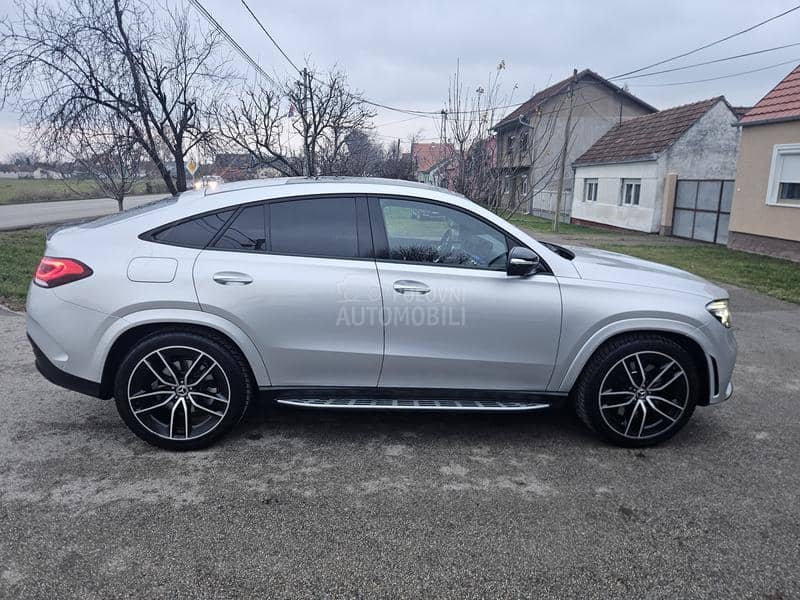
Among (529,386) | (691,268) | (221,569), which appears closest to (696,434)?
(529,386)

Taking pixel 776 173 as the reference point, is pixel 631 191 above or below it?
below

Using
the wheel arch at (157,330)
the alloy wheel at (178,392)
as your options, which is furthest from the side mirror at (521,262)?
the alloy wheel at (178,392)

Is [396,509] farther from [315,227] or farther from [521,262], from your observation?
[315,227]

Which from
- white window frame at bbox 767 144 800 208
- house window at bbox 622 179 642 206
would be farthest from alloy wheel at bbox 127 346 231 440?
house window at bbox 622 179 642 206

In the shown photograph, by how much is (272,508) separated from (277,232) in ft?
5.33

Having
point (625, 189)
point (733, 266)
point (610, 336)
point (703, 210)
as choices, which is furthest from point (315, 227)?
point (625, 189)

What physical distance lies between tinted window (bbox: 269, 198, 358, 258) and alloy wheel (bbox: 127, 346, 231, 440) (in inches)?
33.1

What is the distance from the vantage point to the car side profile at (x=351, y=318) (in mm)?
3533

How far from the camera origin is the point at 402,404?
3.74 metres

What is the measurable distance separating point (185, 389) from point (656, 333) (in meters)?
2.96

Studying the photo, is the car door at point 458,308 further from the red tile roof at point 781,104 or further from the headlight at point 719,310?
the red tile roof at point 781,104

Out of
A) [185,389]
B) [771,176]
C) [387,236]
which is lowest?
[185,389]

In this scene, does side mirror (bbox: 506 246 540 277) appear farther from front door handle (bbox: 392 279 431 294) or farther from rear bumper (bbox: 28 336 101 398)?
rear bumper (bbox: 28 336 101 398)

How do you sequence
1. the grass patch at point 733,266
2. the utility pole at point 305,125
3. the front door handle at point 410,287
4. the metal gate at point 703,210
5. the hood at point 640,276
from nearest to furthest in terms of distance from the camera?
1. the front door handle at point 410,287
2. the hood at point 640,276
3. the grass patch at point 733,266
4. the utility pole at point 305,125
5. the metal gate at point 703,210
